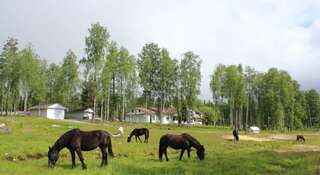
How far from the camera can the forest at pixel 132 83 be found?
8619 cm

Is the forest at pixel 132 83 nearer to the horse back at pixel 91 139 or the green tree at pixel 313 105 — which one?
Result: the green tree at pixel 313 105

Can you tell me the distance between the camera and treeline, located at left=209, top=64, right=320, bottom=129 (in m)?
107

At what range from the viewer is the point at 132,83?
9850cm

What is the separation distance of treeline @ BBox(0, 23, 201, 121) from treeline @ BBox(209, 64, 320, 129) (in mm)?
12593

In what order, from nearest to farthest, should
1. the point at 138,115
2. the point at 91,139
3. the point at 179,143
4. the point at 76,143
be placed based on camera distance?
the point at 76,143, the point at 91,139, the point at 179,143, the point at 138,115

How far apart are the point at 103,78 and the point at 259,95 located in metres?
53.1

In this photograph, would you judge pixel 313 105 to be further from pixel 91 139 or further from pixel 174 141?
pixel 91 139

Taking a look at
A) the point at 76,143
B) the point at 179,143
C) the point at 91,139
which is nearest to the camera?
the point at 76,143

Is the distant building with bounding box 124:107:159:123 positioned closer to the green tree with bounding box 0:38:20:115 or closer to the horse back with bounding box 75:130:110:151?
the green tree with bounding box 0:38:20:115

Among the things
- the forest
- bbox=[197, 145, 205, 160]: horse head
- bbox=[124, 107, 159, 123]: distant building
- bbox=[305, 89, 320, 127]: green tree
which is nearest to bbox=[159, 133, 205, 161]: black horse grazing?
bbox=[197, 145, 205, 160]: horse head

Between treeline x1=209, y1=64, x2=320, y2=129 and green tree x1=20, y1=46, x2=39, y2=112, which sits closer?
green tree x1=20, y1=46, x2=39, y2=112

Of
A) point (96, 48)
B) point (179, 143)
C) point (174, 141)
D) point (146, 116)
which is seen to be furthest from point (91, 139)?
point (146, 116)

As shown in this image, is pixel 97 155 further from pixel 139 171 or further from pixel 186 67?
pixel 186 67

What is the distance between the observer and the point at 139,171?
19703 millimetres
